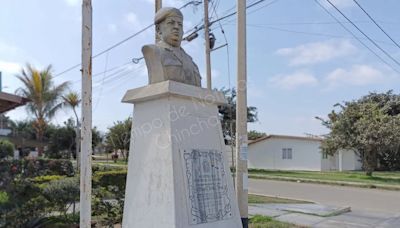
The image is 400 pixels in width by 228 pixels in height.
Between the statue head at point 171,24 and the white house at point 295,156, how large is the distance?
1093 inches

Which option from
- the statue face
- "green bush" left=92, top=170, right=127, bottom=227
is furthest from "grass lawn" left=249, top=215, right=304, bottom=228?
the statue face

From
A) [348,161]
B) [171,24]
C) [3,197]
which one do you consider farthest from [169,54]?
[348,161]

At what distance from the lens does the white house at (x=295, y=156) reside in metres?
32.4

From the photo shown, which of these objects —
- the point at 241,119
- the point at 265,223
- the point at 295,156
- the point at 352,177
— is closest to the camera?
the point at 241,119

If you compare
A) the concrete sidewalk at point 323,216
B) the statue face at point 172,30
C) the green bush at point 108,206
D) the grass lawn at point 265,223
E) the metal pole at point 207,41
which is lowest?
the concrete sidewalk at point 323,216

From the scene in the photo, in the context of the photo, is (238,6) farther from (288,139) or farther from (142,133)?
(288,139)

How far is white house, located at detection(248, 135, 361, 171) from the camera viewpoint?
32406mm

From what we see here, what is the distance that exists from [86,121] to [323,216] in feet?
26.0

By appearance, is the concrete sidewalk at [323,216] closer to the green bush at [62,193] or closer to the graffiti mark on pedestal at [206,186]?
the green bush at [62,193]

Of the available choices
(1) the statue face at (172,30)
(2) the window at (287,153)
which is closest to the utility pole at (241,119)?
(1) the statue face at (172,30)

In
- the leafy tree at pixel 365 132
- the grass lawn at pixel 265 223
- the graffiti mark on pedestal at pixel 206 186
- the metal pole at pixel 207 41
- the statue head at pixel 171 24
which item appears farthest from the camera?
the leafy tree at pixel 365 132

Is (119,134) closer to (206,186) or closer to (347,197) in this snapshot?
(347,197)

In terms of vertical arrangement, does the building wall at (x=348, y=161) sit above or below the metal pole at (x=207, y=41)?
below

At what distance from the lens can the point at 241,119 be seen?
762cm
